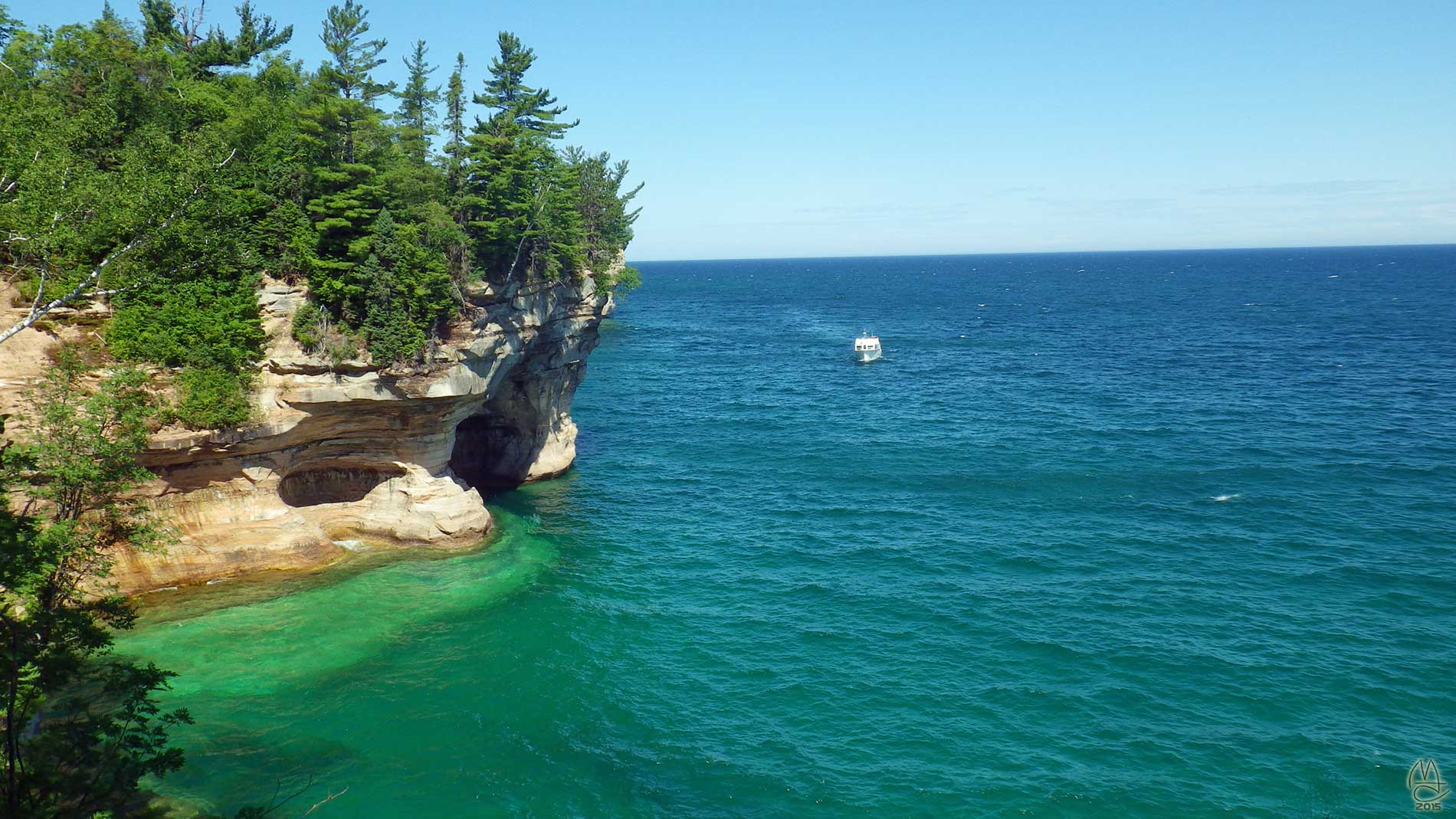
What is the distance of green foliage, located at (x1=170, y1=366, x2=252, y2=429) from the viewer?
3425 cm

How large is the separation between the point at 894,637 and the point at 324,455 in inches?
1143

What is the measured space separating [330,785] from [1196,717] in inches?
1157

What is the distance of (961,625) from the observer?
116 ft

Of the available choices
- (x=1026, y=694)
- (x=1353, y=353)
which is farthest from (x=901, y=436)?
(x=1353, y=353)

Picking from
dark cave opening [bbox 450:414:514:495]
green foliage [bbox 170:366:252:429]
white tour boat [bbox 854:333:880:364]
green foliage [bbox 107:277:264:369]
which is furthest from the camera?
white tour boat [bbox 854:333:880:364]

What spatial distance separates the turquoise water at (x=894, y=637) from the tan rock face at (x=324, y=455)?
3.29 metres

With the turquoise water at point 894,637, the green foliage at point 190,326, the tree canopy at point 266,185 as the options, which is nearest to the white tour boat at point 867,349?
the turquoise water at point 894,637

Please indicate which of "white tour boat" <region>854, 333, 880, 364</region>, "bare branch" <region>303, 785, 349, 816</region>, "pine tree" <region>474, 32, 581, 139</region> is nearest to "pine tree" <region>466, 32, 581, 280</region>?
"pine tree" <region>474, 32, 581, 139</region>

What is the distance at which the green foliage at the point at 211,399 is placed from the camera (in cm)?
3425

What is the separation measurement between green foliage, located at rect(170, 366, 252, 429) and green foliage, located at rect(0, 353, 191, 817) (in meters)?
1.32

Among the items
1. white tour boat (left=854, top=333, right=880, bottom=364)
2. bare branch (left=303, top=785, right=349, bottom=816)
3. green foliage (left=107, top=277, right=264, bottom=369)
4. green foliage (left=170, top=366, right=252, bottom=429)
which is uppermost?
green foliage (left=107, top=277, right=264, bottom=369)

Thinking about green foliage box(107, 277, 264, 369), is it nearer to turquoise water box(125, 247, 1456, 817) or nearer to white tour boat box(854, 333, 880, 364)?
turquoise water box(125, 247, 1456, 817)

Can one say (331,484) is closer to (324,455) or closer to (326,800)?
(324,455)

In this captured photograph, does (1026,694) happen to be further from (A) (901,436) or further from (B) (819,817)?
(A) (901,436)
